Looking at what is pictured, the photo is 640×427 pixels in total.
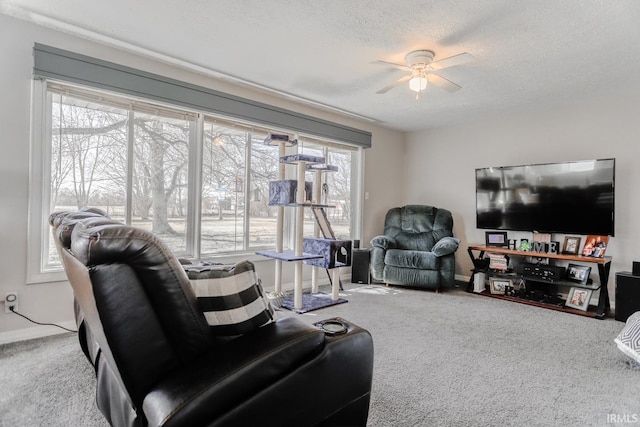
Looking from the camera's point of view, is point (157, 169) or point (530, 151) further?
point (530, 151)

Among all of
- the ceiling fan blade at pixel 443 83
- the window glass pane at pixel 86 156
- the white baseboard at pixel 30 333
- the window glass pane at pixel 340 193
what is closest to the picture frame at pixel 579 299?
the ceiling fan blade at pixel 443 83

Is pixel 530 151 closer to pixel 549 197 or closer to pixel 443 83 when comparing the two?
pixel 549 197

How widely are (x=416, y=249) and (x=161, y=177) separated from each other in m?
3.27

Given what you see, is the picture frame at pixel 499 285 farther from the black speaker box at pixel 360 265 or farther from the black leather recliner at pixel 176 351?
the black leather recliner at pixel 176 351

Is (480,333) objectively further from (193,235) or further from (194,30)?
(194,30)

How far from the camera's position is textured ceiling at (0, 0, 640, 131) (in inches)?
86.1

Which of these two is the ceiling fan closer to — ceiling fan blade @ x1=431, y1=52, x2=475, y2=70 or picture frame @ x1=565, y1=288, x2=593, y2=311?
ceiling fan blade @ x1=431, y1=52, x2=475, y2=70

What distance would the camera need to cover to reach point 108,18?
2381 mm

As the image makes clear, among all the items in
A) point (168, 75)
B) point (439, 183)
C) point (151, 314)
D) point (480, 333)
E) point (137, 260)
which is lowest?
point (480, 333)

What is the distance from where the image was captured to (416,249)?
464 centimetres

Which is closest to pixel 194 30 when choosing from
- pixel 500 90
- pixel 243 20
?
pixel 243 20

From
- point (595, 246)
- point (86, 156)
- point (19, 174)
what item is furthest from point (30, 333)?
point (595, 246)

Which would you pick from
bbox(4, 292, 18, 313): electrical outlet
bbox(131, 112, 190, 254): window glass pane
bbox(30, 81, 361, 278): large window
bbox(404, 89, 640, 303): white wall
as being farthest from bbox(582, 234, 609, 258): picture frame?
bbox(4, 292, 18, 313): electrical outlet

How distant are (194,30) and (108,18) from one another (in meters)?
0.57
